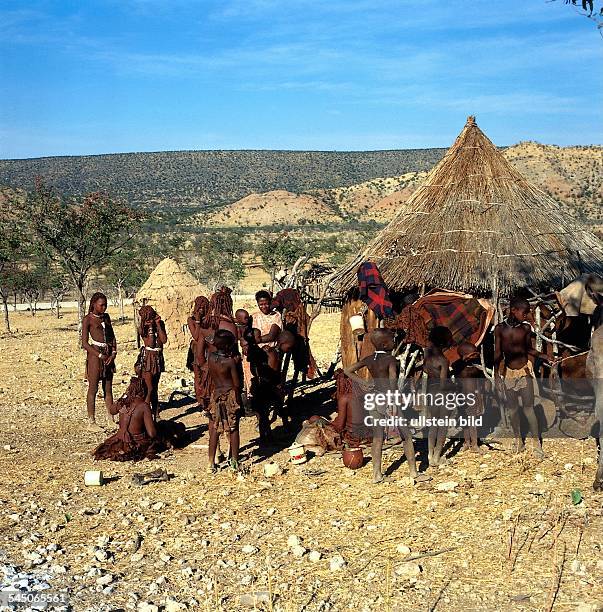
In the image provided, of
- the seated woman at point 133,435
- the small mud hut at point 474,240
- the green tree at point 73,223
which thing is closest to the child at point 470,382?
the small mud hut at point 474,240

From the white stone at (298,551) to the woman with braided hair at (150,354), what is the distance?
12.5 ft

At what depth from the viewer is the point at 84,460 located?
27.4 ft

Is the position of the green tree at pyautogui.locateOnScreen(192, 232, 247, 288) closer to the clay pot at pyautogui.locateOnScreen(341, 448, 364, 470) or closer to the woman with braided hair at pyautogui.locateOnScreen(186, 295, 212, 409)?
the woman with braided hair at pyautogui.locateOnScreen(186, 295, 212, 409)

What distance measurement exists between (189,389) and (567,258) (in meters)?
6.10

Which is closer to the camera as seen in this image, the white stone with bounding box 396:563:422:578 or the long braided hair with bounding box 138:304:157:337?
the white stone with bounding box 396:563:422:578

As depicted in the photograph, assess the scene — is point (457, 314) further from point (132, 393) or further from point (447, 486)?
point (132, 393)

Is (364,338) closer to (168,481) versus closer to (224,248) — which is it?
(168,481)

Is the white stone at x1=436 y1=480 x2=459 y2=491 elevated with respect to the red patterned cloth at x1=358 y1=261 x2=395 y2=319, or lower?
lower

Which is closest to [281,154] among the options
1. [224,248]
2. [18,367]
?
[224,248]

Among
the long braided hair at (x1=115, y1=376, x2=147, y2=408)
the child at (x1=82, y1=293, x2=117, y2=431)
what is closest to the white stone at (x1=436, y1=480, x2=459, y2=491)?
the long braided hair at (x1=115, y1=376, x2=147, y2=408)

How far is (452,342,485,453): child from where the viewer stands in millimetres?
8141

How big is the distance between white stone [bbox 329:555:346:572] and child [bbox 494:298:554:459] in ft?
10.2

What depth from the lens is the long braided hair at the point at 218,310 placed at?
29.5 feet

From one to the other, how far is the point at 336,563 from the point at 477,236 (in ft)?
18.0
